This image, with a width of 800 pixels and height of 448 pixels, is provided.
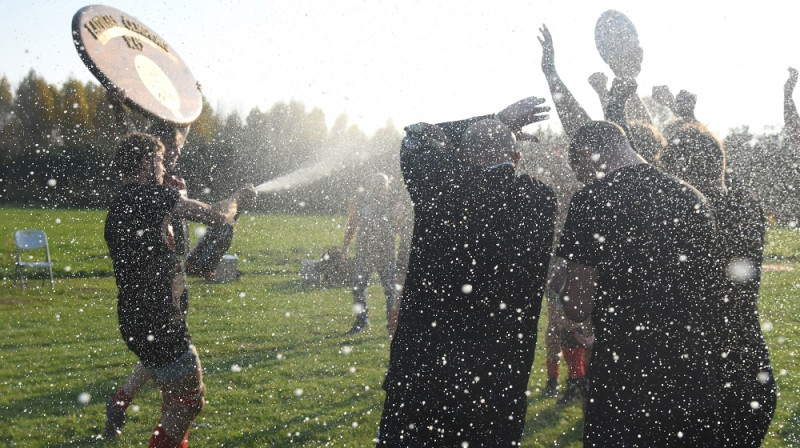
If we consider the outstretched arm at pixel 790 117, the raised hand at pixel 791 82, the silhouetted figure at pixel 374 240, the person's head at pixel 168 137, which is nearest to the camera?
the outstretched arm at pixel 790 117

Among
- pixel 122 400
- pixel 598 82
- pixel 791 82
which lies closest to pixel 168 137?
pixel 122 400

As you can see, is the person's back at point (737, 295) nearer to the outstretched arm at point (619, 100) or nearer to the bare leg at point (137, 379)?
the outstretched arm at point (619, 100)

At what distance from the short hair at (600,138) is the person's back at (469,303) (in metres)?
0.30

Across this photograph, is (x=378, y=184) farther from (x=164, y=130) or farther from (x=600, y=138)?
(x=600, y=138)

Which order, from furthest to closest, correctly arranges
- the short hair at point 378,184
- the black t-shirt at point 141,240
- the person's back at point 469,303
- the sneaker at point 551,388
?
1. the short hair at point 378,184
2. the sneaker at point 551,388
3. the black t-shirt at point 141,240
4. the person's back at point 469,303

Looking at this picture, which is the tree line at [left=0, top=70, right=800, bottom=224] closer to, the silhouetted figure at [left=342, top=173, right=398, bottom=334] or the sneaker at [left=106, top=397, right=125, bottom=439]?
the silhouetted figure at [left=342, top=173, right=398, bottom=334]

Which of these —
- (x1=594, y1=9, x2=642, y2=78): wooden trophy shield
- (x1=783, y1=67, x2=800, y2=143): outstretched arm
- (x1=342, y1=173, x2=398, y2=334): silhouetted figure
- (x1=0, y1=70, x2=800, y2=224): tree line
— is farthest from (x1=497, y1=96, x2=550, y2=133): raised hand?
(x1=0, y1=70, x2=800, y2=224): tree line

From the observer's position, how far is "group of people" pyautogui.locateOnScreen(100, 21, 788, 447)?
2.15m

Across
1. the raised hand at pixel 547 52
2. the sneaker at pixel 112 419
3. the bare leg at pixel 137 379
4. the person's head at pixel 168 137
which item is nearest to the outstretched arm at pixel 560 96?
the raised hand at pixel 547 52

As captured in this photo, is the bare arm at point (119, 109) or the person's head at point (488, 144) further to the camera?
the bare arm at point (119, 109)

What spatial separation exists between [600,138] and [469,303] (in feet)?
2.85

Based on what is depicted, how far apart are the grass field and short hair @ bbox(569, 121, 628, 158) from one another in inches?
97.6

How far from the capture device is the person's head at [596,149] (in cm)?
237

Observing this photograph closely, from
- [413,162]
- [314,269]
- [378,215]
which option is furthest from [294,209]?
[413,162]
